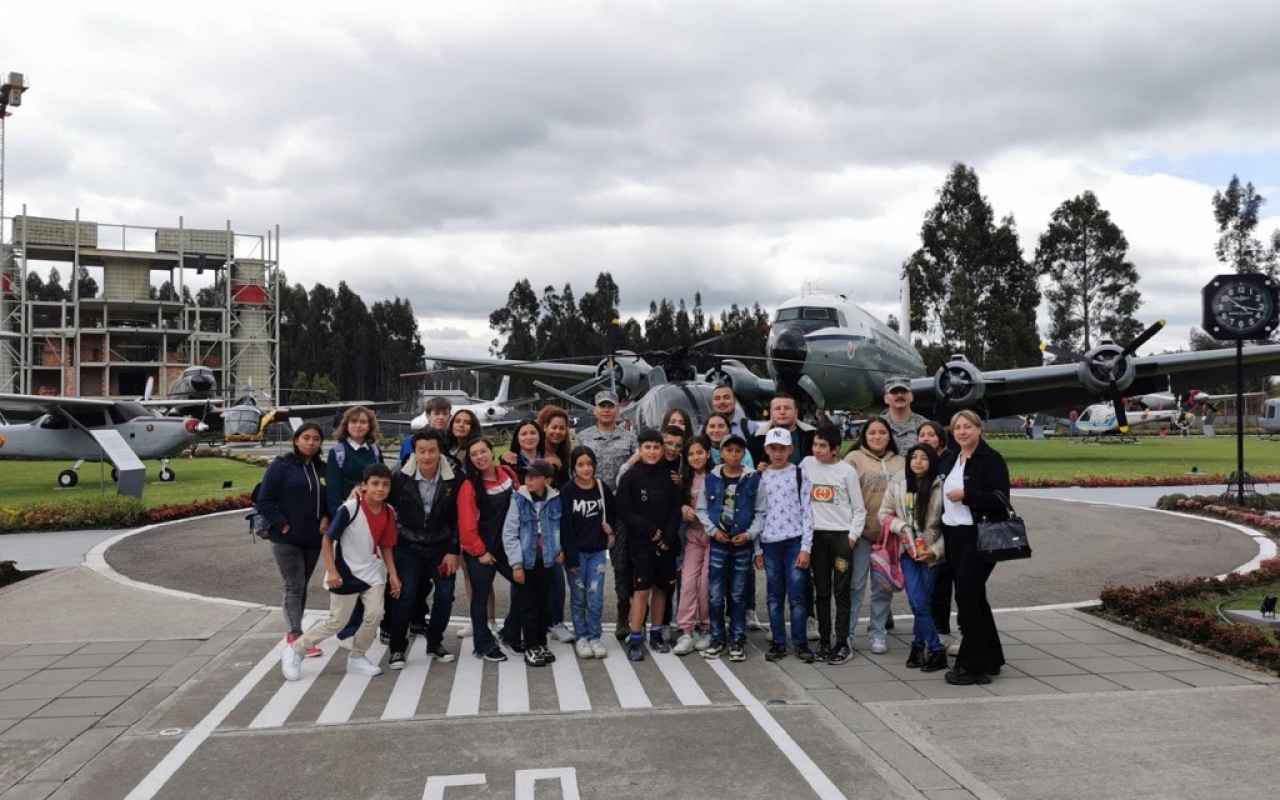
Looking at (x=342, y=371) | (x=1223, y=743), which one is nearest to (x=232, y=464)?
(x=1223, y=743)

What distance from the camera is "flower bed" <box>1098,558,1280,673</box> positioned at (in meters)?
6.33

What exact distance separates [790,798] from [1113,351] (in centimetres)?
2275

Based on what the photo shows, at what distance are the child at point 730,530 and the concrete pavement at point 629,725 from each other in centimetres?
35

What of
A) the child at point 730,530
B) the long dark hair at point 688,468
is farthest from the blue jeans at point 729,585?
the long dark hair at point 688,468

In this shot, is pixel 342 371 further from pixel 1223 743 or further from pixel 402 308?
pixel 1223 743

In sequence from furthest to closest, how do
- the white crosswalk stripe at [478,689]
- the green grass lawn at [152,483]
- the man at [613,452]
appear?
the green grass lawn at [152,483] → the man at [613,452] → the white crosswalk stripe at [478,689]

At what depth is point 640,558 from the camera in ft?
22.0

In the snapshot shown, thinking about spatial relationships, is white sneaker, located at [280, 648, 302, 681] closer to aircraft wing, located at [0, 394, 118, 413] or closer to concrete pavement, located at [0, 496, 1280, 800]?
concrete pavement, located at [0, 496, 1280, 800]

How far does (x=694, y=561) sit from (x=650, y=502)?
2.17 ft

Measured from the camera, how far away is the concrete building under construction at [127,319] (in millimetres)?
69688

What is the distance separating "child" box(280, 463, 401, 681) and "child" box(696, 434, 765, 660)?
2392mm

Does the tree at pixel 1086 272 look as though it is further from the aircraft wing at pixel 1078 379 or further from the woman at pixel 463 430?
the woman at pixel 463 430

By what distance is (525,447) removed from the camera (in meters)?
7.15

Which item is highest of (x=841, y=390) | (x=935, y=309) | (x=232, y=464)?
(x=935, y=309)
